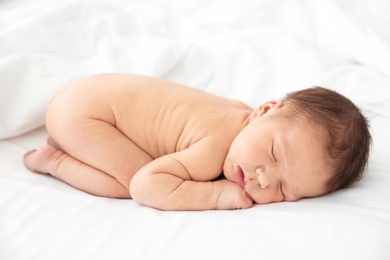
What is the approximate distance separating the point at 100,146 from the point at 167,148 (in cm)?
19

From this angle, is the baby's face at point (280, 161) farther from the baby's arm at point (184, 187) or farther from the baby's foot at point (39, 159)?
A: the baby's foot at point (39, 159)

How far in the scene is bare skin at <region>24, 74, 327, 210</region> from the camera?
3.70 ft

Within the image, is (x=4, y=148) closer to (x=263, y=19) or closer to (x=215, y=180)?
(x=215, y=180)

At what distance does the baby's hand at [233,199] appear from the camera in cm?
115

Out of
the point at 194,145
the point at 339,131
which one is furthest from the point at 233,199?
the point at 339,131

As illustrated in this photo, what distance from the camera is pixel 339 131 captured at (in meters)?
1.11

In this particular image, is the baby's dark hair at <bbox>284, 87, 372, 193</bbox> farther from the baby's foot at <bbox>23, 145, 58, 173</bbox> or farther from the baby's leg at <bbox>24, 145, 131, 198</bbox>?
the baby's foot at <bbox>23, 145, 58, 173</bbox>

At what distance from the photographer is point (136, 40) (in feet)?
6.12

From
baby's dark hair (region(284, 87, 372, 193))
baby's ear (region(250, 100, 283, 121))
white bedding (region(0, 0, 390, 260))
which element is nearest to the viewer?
white bedding (region(0, 0, 390, 260))

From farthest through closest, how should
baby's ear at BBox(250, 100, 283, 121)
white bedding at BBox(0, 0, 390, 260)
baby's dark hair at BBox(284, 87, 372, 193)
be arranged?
baby's ear at BBox(250, 100, 283, 121)
baby's dark hair at BBox(284, 87, 372, 193)
white bedding at BBox(0, 0, 390, 260)

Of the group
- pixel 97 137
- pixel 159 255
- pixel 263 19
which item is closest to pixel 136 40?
pixel 263 19

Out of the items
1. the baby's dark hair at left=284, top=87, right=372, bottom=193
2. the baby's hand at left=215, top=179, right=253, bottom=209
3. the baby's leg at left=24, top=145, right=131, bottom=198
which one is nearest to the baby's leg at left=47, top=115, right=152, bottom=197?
the baby's leg at left=24, top=145, right=131, bottom=198

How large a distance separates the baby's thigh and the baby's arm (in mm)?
84

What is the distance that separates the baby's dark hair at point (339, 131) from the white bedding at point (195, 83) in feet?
0.16
